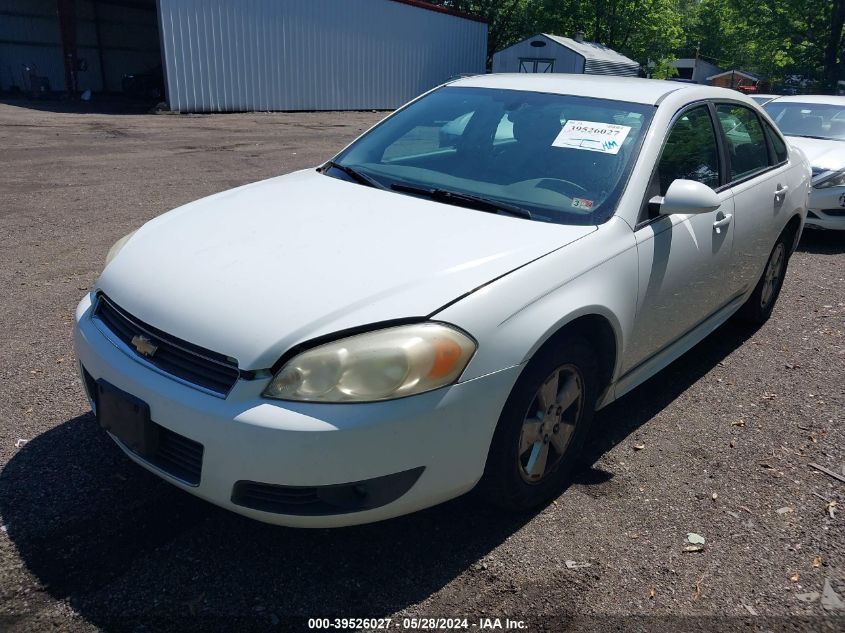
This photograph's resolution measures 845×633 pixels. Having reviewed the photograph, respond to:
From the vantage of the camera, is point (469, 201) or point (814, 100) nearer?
point (469, 201)

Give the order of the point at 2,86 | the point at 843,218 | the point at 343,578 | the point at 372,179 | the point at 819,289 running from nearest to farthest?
the point at 343,578, the point at 372,179, the point at 819,289, the point at 843,218, the point at 2,86

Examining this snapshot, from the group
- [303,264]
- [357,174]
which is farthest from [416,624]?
[357,174]

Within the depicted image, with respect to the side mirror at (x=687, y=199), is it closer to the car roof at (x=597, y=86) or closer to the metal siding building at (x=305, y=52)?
the car roof at (x=597, y=86)

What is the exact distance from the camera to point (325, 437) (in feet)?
7.10

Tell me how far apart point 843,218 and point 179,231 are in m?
7.21

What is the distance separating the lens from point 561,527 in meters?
2.85

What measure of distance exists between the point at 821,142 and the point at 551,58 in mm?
24906

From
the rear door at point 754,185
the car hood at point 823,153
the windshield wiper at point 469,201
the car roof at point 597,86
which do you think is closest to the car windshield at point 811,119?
the car hood at point 823,153

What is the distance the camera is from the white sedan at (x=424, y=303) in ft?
7.33

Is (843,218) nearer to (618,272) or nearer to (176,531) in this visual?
(618,272)

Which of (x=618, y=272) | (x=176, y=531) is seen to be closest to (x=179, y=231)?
(x=176, y=531)

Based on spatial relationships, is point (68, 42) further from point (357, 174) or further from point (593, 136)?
point (593, 136)

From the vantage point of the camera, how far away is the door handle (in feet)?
12.2

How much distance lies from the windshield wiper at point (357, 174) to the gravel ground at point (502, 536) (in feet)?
5.03
